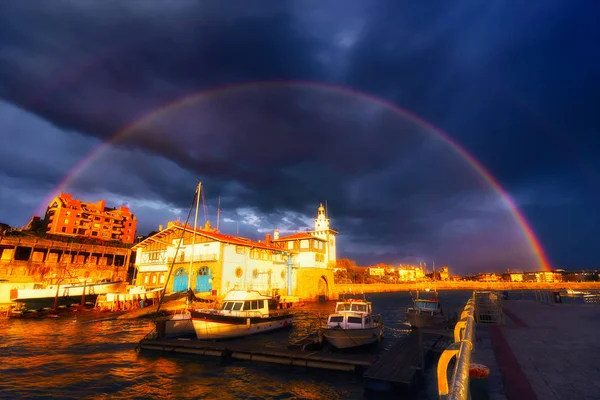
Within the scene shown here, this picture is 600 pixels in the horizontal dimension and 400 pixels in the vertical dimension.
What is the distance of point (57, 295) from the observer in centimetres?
4412

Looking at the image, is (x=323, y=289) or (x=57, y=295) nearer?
(x=57, y=295)

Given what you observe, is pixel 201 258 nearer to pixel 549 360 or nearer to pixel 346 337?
pixel 346 337

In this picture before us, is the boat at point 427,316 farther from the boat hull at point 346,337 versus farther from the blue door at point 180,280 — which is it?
the blue door at point 180,280

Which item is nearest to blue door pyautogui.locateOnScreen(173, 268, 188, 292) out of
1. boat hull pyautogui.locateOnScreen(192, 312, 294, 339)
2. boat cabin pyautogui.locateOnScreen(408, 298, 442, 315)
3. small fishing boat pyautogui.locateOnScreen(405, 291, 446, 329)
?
boat hull pyautogui.locateOnScreen(192, 312, 294, 339)

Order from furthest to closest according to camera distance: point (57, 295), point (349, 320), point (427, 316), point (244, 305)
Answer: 1. point (57, 295)
2. point (427, 316)
3. point (244, 305)
4. point (349, 320)

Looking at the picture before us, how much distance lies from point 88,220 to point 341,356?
107 m

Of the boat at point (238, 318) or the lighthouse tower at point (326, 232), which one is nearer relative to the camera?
the boat at point (238, 318)

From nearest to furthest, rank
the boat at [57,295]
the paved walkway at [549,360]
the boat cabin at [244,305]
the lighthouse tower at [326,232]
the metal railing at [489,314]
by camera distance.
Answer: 1. the paved walkway at [549,360]
2. the metal railing at [489,314]
3. the boat cabin at [244,305]
4. the boat at [57,295]
5. the lighthouse tower at [326,232]

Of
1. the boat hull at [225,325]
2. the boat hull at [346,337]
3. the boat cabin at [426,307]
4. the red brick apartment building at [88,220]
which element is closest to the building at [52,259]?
the red brick apartment building at [88,220]

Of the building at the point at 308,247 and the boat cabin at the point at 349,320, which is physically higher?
the building at the point at 308,247

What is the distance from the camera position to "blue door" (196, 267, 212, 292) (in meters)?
50.5

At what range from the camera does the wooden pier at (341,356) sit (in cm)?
1529

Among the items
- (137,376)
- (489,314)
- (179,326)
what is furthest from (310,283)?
(489,314)

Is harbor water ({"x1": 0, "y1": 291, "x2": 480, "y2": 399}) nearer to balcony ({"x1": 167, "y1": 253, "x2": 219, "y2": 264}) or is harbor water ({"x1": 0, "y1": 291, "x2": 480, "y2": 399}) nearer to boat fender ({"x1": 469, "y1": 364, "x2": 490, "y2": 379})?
boat fender ({"x1": 469, "y1": 364, "x2": 490, "y2": 379})
